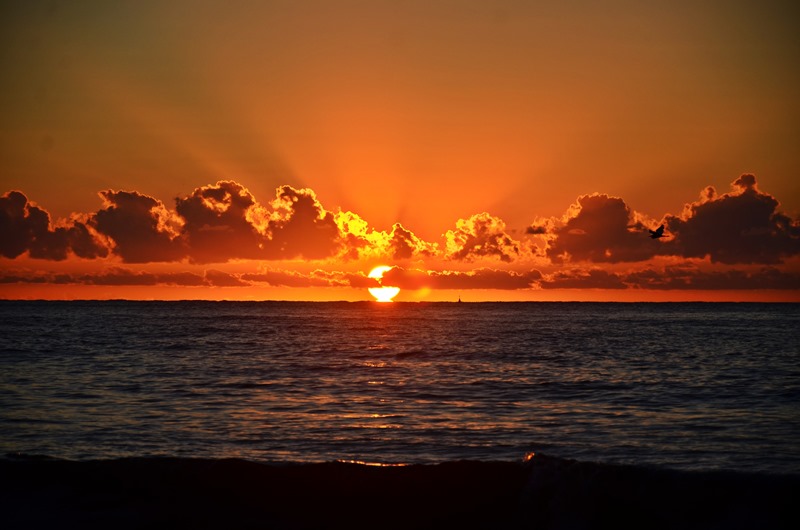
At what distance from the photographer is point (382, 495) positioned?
56.5ft

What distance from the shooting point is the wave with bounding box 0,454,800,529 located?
51.6ft

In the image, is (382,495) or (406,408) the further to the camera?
(406,408)

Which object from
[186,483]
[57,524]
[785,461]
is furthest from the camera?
[785,461]

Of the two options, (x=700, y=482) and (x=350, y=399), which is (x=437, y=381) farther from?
(x=700, y=482)

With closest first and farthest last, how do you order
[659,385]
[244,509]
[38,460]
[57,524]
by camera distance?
1. [57,524]
2. [244,509]
3. [38,460]
4. [659,385]

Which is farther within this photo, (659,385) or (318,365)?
(318,365)

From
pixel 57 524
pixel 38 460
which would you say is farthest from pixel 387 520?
pixel 38 460

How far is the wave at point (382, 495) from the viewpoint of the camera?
620 inches

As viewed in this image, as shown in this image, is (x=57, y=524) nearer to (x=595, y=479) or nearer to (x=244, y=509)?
(x=244, y=509)

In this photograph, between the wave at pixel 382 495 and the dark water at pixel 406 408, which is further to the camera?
the dark water at pixel 406 408

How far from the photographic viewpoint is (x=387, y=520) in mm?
16000

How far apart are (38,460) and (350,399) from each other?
17.8 m

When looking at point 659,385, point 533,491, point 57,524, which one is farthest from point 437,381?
point 57,524

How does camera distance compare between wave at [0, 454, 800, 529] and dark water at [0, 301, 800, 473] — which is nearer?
wave at [0, 454, 800, 529]
